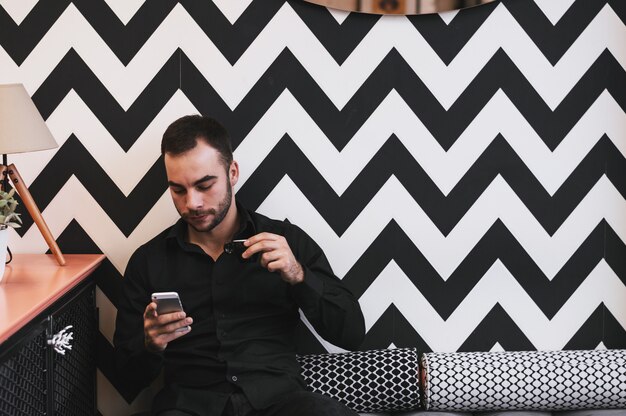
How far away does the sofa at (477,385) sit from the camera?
219cm

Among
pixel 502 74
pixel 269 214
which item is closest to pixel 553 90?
pixel 502 74

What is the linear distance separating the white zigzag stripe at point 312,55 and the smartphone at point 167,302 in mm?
766

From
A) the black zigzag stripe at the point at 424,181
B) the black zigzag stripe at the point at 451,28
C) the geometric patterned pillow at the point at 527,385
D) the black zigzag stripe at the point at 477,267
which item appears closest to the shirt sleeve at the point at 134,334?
the black zigzag stripe at the point at 424,181

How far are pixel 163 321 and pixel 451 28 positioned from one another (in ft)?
4.33

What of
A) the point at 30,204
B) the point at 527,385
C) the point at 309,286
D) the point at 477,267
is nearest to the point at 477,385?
the point at 527,385

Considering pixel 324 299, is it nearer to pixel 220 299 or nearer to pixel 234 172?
pixel 220 299

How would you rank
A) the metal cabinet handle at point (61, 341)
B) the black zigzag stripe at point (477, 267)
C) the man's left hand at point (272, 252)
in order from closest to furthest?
the metal cabinet handle at point (61, 341), the man's left hand at point (272, 252), the black zigzag stripe at point (477, 267)

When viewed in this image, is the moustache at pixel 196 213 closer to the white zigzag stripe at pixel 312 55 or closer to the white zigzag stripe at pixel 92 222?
the white zigzag stripe at pixel 92 222

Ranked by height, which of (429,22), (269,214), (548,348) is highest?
(429,22)

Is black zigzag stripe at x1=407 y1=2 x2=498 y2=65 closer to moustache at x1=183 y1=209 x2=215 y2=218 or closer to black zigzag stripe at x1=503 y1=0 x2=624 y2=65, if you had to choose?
black zigzag stripe at x1=503 y1=0 x2=624 y2=65

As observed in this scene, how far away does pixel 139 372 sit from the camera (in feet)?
6.99

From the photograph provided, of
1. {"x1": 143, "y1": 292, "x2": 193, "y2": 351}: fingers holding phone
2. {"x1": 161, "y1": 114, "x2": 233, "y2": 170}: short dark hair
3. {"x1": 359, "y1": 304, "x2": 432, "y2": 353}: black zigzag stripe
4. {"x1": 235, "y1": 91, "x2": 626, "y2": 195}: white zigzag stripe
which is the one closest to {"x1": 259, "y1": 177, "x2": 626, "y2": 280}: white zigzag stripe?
{"x1": 235, "y1": 91, "x2": 626, "y2": 195}: white zigzag stripe

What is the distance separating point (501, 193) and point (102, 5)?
4.84 ft

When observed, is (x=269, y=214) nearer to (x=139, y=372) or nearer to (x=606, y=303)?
(x=139, y=372)
